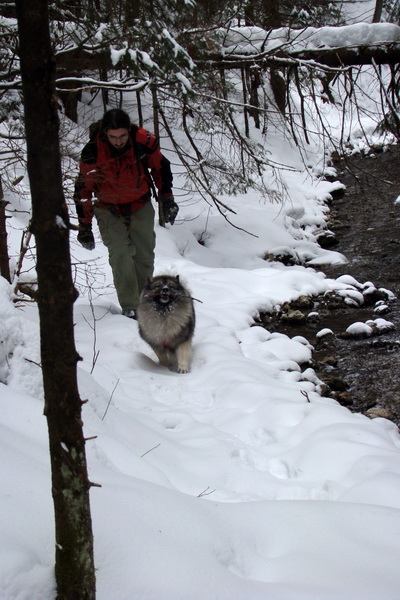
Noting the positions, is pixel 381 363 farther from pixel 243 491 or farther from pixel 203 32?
pixel 203 32

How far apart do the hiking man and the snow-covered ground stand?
0.68 metres

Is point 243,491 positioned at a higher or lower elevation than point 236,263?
higher

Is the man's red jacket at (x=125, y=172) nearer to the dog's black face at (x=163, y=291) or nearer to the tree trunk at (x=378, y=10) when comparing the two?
the dog's black face at (x=163, y=291)

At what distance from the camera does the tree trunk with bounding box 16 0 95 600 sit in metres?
1.10

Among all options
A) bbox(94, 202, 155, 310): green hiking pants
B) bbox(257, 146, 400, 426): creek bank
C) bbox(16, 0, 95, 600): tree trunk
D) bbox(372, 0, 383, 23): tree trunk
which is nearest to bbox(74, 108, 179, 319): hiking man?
bbox(94, 202, 155, 310): green hiking pants

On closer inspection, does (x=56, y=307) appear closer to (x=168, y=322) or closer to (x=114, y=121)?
(x=168, y=322)

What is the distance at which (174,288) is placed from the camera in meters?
5.54

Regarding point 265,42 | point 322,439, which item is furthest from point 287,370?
point 265,42

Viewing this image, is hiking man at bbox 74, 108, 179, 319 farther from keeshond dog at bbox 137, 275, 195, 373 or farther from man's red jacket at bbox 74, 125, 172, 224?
keeshond dog at bbox 137, 275, 195, 373

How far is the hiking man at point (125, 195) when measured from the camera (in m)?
5.08

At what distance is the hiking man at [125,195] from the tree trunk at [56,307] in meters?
3.56

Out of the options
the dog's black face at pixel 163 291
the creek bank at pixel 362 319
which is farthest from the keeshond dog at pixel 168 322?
the creek bank at pixel 362 319

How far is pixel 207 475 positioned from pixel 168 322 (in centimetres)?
256

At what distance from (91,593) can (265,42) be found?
173 inches
